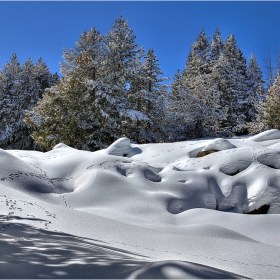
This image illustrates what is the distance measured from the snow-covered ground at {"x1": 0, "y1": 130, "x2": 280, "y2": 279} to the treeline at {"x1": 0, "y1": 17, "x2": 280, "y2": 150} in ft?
19.8

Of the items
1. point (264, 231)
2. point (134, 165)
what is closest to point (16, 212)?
point (134, 165)

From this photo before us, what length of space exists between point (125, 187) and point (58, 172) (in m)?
1.76

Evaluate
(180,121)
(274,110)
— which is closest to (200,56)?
(180,121)

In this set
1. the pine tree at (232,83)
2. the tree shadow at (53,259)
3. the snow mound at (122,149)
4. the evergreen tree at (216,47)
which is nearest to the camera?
the tree shadow at (53,259)

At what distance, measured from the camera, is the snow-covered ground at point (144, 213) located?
205 cm

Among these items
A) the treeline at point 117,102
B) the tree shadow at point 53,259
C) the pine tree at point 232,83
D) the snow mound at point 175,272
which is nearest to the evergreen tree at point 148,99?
the treeline at point 117,102

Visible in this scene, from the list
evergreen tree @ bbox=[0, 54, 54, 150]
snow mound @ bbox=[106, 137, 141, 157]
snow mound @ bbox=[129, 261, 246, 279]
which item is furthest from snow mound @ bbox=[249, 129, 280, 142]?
evergreen tree @ bbox=[0, 54, 54, 150]

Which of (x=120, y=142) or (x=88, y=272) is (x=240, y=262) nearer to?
(x=88, y=272)

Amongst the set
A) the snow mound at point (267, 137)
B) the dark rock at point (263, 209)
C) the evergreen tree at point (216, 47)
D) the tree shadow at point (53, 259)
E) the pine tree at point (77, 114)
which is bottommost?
the tree shadow at point (53, 259)

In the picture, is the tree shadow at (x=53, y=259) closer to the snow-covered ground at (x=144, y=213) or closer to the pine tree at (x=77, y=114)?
the snow-covered ground at (x=144, y=213)

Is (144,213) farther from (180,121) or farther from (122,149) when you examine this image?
(180,121)

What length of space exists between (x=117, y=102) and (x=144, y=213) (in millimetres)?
10869

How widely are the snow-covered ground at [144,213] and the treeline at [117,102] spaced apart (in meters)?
6.04

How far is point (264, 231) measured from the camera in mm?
4445
